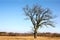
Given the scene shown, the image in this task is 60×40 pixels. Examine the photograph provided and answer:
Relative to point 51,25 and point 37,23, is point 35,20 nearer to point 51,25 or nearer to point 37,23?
point 37,23

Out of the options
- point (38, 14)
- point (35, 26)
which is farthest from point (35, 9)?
point (35, 26)

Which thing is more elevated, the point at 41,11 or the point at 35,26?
the point at 41,11

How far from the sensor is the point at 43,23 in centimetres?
5122

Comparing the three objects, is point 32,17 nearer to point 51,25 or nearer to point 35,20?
point 35,20

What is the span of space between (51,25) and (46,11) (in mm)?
4019

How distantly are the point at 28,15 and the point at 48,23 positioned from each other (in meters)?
5.82

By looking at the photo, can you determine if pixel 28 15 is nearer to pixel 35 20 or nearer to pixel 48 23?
pixel 35 20

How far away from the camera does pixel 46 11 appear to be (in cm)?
5109

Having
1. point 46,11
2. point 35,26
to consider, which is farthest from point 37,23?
point 46,11

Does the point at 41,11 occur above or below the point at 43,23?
above

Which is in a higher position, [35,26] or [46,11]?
[46,11]

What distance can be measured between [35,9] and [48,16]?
13.1 ft

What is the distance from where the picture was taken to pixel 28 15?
51438mm


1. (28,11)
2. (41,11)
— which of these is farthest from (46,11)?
(28,11)
